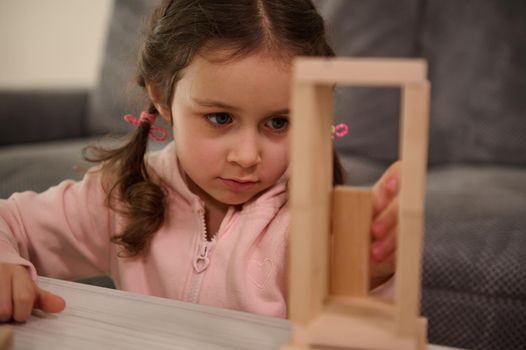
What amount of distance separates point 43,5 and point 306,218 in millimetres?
2835

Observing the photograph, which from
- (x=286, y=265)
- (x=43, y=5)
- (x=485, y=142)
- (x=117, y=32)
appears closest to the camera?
(x=286, y=265)

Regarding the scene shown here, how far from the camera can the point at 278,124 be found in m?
0.84

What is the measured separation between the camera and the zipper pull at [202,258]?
0.95 m

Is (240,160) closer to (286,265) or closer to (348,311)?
(286,265)

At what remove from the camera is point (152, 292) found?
0.99 m

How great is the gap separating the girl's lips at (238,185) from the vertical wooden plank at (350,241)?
35cm

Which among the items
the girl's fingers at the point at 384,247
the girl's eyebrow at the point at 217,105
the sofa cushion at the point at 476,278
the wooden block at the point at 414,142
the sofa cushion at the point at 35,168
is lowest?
the sofa cushion at the point at 476,278

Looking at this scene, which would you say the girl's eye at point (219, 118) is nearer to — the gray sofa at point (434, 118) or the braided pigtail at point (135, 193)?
the braided pigtail at point (135, 193)

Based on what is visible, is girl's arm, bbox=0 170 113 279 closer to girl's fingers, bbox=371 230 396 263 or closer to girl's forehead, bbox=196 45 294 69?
girl's forehead, bbox=196 45 294 69

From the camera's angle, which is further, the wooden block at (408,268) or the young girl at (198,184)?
the young girl at (198,184)

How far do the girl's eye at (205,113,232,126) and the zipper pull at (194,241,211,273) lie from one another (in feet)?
0.67

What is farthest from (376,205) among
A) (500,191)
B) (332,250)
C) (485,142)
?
(485,142)

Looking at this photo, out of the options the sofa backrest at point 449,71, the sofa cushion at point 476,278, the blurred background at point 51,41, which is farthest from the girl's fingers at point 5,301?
the blurred background at point 51,41

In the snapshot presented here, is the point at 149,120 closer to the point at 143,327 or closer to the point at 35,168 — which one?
the point at 143,327
